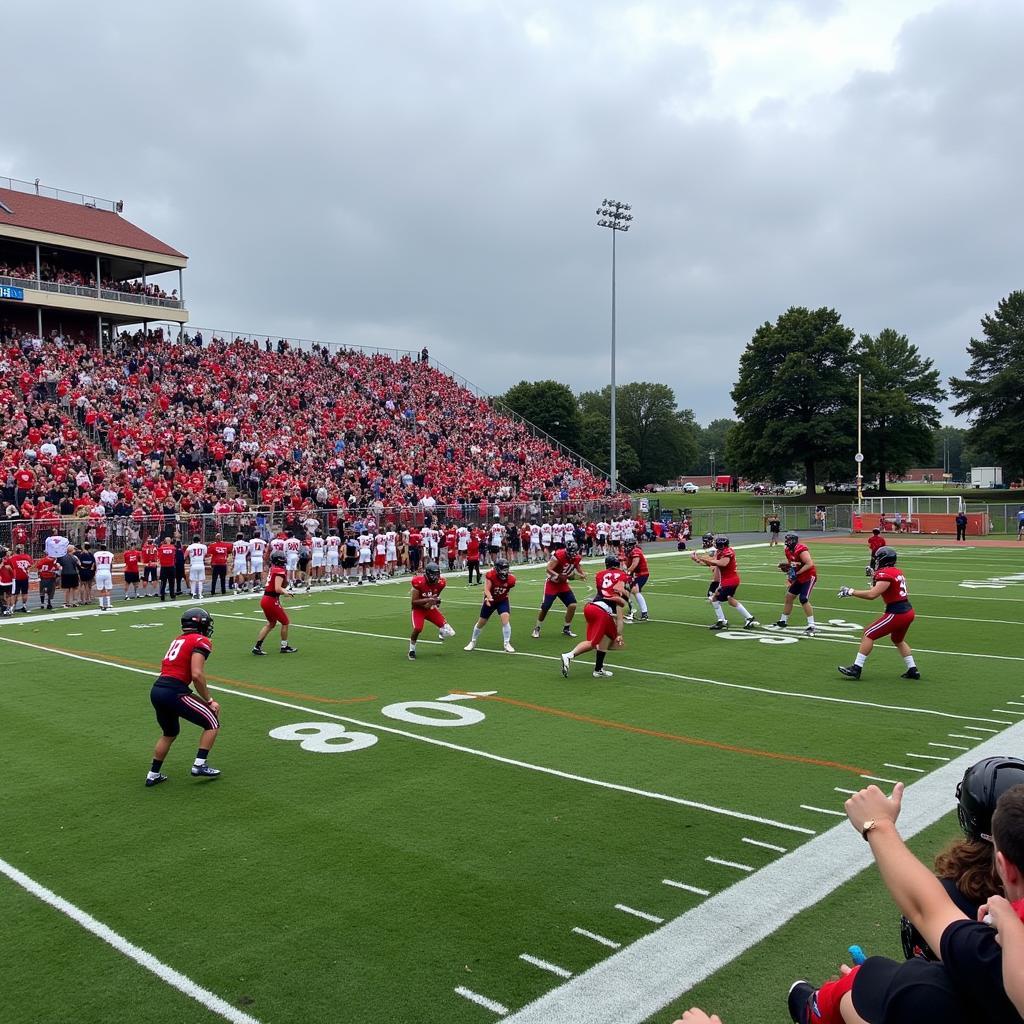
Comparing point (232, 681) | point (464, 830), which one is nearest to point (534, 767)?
point (464, 830)

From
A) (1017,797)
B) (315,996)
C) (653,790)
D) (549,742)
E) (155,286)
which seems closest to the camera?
(1017,797)

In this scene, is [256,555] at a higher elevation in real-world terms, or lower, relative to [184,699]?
higher

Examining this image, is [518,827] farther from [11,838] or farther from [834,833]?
[11,838]

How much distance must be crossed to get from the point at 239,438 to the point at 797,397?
47.3 meters

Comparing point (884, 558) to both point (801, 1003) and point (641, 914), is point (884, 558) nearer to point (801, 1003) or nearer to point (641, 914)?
point (641, 914)

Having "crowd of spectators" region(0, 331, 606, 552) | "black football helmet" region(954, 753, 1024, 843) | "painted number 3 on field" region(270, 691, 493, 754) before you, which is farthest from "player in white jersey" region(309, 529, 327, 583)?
"black football helmet" region(954, 753, 1024, 843)

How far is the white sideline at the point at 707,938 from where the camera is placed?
14.5 ft

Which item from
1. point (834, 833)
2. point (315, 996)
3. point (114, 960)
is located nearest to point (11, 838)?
point (114, 960)

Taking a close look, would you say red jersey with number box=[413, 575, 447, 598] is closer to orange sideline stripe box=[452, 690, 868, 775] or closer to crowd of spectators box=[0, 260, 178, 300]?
orange sideline stripe box=[452, 690, 868, 775]

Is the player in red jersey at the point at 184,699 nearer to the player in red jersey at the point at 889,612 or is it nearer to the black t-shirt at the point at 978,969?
the black t-shirt at the point at 978,969

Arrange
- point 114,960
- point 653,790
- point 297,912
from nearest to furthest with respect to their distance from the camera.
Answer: point 114,960
point 297,912
point 653,790

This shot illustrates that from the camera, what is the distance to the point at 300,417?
36406 millimetres

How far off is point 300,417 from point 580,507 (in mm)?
12157

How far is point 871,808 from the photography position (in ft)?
9.13
